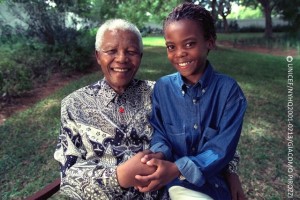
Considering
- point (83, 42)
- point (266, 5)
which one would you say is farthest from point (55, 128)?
point (266, 5)

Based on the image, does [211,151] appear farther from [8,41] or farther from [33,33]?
[8,41]

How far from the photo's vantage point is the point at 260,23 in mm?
39844

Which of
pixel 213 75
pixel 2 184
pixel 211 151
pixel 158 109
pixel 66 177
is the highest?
pixel 213 75

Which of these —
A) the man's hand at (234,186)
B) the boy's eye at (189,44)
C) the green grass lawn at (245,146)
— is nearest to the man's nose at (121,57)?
the boy's eye at (189,44)

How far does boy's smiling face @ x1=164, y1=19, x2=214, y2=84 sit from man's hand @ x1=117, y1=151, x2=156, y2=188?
0.48 metres

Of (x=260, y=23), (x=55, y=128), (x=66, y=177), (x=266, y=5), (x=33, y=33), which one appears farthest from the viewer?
(x=260, y=23)

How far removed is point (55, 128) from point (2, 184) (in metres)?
1.65

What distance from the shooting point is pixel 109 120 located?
202 cm

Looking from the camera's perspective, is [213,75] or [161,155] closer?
[161,155]

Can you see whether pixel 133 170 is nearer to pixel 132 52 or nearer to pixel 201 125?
pixel 201 125

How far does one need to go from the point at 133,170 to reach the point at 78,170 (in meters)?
0.36

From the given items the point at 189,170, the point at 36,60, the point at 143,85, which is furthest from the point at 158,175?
the point at 36,60

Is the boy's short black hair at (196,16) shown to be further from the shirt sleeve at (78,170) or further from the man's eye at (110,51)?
the shirt sleeve at (78,170)

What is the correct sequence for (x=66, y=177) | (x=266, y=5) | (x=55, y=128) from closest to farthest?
(x=66, y=177), (x=55, y=128), (x=266, y=5)
